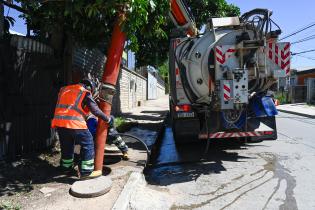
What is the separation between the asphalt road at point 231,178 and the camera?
509 cm

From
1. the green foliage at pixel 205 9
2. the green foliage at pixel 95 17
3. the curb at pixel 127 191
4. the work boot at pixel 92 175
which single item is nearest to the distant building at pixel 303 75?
the green foliage at pixel 205 9

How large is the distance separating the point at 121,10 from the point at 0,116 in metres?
2.54

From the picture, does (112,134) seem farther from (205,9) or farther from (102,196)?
(205,9)

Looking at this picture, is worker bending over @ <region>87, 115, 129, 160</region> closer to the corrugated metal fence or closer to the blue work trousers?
the blue work trousers

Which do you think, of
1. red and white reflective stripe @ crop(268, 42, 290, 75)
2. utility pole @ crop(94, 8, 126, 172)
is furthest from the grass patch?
red and white reflective stripe @ crop(268, 42, 290, 75)

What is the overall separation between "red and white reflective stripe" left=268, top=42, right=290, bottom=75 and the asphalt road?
1.92m

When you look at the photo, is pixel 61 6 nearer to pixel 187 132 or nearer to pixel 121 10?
pixel 121 10

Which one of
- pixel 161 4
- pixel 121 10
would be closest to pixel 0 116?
pixel 121 10

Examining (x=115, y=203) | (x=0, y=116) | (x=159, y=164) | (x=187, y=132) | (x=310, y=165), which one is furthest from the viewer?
(x=187, y=132)

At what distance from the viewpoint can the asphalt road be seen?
509cm

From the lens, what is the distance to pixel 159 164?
25.5 feet

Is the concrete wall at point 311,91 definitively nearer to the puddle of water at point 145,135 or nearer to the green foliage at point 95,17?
the puddle of water at point 145,135

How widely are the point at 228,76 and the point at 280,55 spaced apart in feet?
3.83

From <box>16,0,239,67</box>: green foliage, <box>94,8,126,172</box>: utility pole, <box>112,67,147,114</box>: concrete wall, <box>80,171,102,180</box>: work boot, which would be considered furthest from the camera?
<box>112,67,147,114</box>: concrete wall
